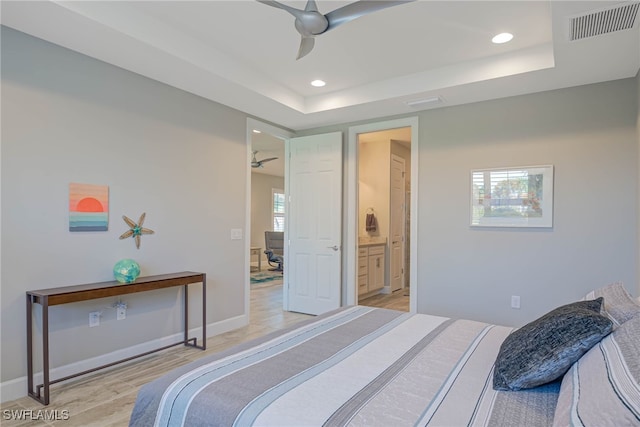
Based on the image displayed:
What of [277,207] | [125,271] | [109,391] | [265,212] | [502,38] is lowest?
[109,391]

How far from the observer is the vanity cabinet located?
545 centimetres

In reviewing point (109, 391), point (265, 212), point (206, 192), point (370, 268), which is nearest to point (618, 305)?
point (109, 391)

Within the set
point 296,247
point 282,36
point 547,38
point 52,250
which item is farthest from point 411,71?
point 52,250

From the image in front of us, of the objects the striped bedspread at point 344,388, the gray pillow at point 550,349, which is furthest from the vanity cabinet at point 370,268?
the gray pillow at point 550,349

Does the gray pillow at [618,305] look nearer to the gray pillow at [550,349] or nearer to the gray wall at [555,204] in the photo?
the gray pillow at [550,349]

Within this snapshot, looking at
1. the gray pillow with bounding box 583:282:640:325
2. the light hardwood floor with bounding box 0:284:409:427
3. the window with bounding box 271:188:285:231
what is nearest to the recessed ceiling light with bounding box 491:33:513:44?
the gray pillow with bounding box 583:282:640:325

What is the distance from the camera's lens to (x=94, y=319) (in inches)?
115

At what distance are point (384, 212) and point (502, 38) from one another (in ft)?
12.1

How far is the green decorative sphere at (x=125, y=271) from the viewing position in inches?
113

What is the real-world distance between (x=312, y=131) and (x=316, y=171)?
0.60 meters

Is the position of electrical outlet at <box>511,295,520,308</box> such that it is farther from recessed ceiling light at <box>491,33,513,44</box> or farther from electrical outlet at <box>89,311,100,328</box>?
electrical outlet at <box>89,311,100,328</box>

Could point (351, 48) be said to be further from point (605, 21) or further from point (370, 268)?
point (370, 268)

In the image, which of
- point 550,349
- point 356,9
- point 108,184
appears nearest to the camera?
point 550,349

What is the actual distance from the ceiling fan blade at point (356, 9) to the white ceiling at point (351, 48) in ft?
1.56
